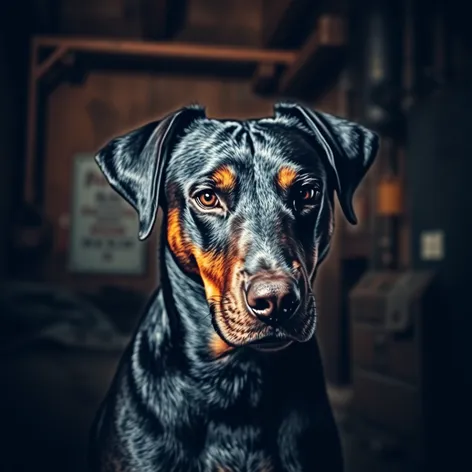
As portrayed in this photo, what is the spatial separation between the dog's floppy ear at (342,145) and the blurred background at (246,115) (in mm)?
780

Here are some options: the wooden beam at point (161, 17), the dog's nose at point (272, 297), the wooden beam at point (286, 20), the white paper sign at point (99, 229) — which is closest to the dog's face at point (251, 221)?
the dog's nose at point (272, 297)

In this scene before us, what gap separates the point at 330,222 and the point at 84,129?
2.61 m

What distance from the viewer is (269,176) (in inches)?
36.7

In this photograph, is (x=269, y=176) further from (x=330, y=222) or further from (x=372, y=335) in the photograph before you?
(x=372, y=335)

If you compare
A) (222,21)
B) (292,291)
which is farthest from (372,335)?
(222,21)

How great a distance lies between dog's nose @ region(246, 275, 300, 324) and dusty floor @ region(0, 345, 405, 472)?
2.57 feet

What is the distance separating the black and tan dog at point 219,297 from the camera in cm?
92

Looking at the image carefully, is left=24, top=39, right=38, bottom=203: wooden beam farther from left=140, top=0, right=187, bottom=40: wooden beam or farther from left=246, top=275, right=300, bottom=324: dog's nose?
left=246, top=275, right=300, bottom=324: dog's nose

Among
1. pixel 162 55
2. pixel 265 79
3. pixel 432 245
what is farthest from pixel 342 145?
pixel 162 55

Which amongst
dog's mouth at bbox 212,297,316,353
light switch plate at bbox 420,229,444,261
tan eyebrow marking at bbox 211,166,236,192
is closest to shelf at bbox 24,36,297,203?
light switch plate at bbox 420,229,444,261

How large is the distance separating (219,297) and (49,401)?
862 millimetres

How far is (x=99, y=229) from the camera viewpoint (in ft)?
11.6

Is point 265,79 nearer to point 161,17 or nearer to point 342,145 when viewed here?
point 161,17

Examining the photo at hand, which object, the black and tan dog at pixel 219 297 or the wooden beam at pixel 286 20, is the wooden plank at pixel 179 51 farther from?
the black and tan dog at pixel 219 297
